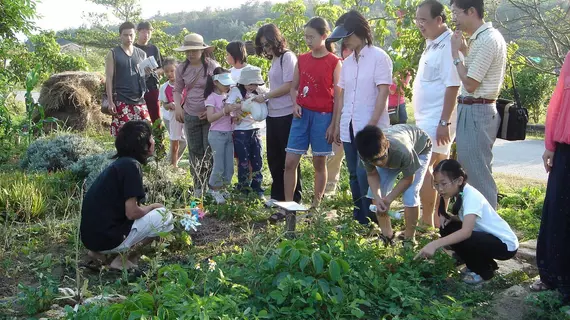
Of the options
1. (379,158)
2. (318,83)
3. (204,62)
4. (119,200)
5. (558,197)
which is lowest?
(119,200)

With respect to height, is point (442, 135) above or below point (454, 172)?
above

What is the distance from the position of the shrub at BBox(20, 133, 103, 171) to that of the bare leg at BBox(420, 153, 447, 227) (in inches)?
170

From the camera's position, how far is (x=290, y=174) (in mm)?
5500

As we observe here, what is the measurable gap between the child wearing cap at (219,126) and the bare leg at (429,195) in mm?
1975

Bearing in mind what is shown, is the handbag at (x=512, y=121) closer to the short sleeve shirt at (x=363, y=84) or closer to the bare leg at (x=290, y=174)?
the short sleeve shirt at (x=363, y=84)

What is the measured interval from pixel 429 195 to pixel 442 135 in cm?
61

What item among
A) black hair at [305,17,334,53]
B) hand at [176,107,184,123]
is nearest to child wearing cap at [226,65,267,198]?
hand at [176,107,184,123]

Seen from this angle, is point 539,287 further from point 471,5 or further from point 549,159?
point 471,5

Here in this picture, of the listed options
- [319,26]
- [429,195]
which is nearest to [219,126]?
[319,26]

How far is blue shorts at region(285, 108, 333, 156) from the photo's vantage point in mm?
5379

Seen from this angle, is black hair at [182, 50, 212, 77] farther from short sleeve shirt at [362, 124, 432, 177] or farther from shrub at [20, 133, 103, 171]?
short sleeve shirt at [362, 124, 432, 177]

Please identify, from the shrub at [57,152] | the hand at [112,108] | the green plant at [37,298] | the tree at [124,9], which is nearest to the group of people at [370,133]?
the green plant at [37,298]

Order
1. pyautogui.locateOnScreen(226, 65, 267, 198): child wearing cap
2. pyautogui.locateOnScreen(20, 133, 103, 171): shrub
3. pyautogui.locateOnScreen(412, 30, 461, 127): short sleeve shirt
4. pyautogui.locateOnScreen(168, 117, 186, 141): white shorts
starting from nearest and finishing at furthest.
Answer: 1. pyautogui.locateOnScreen(412, 30, 461, 127): short sleeve shirt
2. pyautogui.locateOnScreen(226, 65, 267, 198): child wearing cap
3. pyautogui.locateOnScreen(20, 133, 103, 171): shrub
4. pyautogui.locateOnScreen(168, 117, 186, 141): white shorts

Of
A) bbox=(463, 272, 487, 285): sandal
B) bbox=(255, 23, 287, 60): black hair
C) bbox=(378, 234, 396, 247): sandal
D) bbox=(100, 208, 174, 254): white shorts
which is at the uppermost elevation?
bbox=(255, 23, 287, 60): black hair
